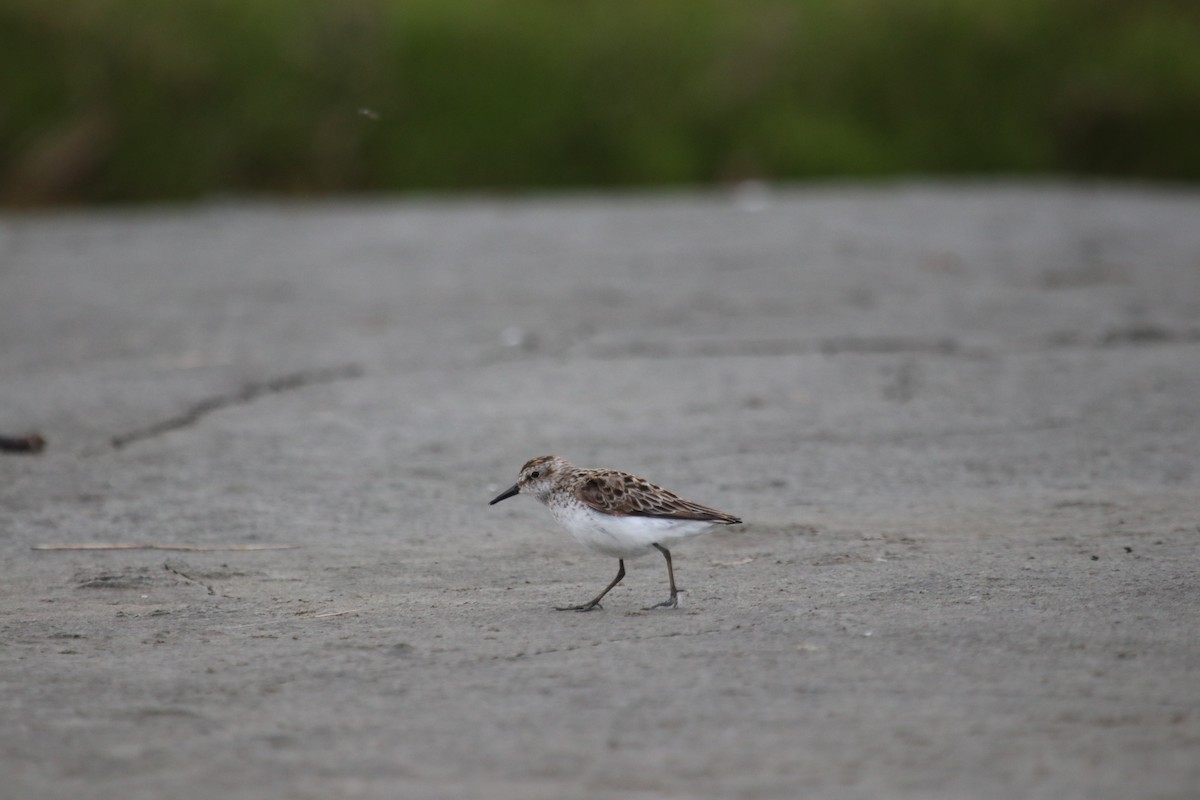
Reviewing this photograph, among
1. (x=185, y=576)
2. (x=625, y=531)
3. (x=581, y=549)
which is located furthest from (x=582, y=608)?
(x=185, y=576)

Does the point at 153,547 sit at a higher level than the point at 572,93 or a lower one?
lower

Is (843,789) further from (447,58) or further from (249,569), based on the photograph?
(447,58)

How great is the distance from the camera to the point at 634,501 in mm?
4992

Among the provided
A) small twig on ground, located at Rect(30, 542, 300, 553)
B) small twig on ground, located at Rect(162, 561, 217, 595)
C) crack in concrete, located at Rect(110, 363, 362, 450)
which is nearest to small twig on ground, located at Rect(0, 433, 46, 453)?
crack in concrete, located at Rect(110, 363, 362, 450)

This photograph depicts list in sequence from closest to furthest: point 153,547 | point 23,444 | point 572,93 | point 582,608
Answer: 1. point 582,608
2. point 153,547
3. point 23,444
4. point 572,93

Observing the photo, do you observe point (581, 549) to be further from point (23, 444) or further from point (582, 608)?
point (23, 444)

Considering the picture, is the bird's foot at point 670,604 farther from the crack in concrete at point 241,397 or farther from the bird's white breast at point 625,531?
the crack in concrete at point 241,397

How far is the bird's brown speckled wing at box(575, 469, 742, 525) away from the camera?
4.97 meters

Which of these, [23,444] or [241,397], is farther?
[241,397]

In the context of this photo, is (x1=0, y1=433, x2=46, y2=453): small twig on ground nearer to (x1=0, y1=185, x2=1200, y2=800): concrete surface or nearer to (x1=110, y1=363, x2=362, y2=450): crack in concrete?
(x1=0, y1=185, x2=1200, y2=800): concrete surface

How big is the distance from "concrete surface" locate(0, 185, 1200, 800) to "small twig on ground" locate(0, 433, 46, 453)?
0.06 m

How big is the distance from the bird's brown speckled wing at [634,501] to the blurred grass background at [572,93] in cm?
1346

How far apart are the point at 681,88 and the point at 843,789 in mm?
16542

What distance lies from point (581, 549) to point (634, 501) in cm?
98
